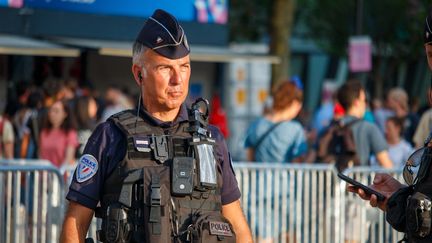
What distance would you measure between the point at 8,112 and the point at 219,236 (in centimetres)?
1011

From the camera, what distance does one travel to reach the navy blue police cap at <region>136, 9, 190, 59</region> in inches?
201

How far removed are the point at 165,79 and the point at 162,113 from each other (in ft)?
0.59

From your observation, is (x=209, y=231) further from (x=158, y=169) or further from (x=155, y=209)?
(x=158, y=169)

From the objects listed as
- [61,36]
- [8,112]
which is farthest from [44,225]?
[61,36]

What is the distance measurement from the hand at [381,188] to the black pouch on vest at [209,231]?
1.88 feet

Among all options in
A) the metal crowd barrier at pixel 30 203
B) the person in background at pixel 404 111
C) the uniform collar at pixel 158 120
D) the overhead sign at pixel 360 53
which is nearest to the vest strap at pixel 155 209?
the uniform collar at pixel 158 120

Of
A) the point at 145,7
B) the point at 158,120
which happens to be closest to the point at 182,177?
the point at 158,120

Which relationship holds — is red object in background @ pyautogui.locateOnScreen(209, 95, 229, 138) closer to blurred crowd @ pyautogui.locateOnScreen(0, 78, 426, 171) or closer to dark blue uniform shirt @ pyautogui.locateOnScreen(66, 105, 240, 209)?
blurred crowd @ pyautogui.locateOnScreen(0, 78, 426, 171)

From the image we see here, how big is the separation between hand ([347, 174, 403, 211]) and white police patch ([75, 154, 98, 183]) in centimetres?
113

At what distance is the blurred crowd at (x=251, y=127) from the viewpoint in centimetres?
971

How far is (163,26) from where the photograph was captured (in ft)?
17.0

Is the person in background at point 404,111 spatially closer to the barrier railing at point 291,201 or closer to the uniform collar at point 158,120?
the barrier railing at point 291,201

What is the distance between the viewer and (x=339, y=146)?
10008 millimetres

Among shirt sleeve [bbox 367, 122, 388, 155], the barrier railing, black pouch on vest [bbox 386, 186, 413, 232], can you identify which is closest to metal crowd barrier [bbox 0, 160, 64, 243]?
the barrier railing
